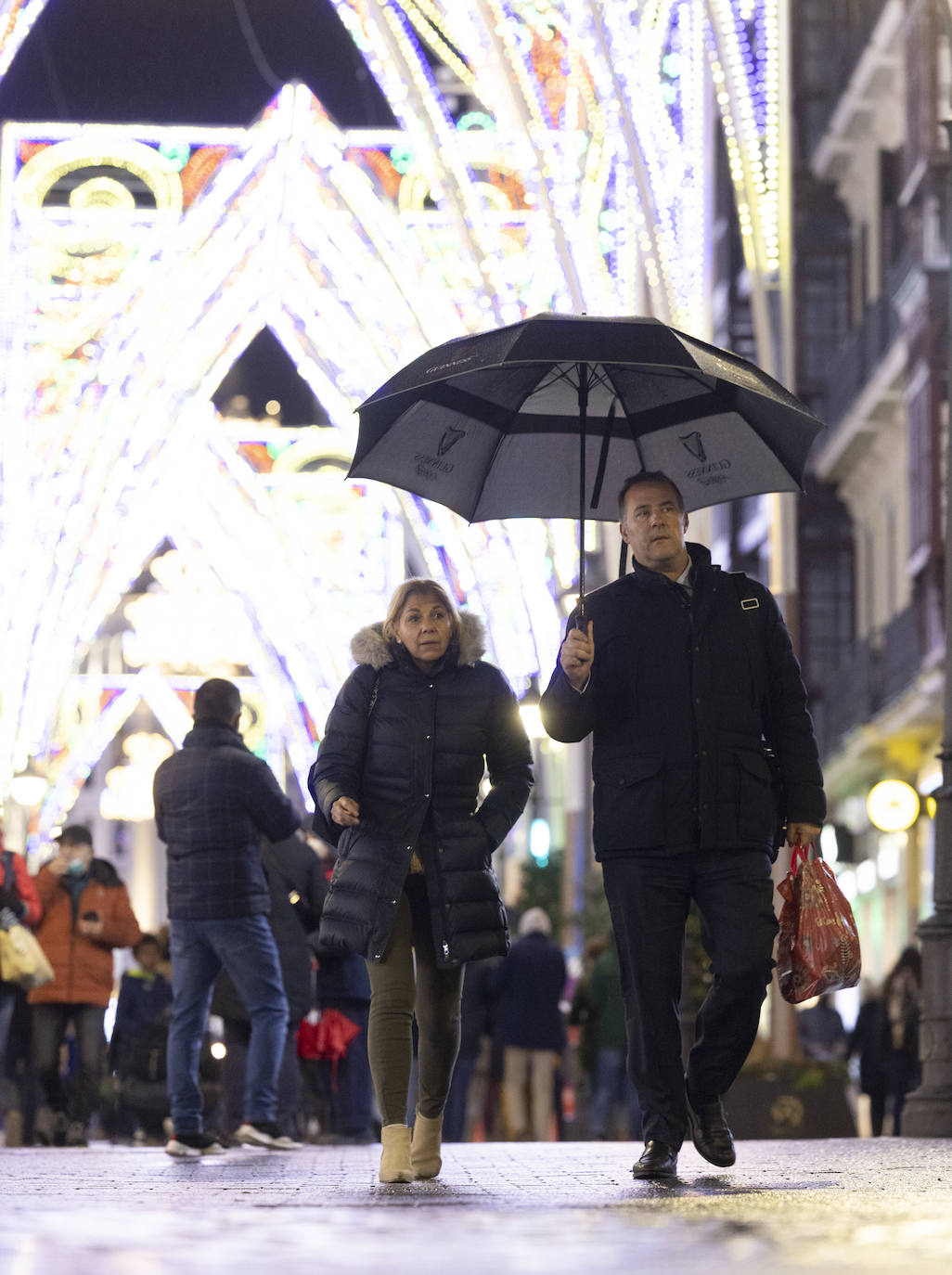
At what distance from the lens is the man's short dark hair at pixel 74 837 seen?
15656 mm

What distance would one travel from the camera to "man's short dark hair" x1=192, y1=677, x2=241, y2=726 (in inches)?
481

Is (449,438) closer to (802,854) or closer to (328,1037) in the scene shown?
(802,854)

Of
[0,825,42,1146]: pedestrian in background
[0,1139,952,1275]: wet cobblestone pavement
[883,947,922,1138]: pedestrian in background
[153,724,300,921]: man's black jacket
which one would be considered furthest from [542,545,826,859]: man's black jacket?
[883,947,922,1138]: pedestrian in background

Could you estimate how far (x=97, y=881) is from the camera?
15438 mm

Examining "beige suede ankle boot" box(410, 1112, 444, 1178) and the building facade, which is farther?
the building facade

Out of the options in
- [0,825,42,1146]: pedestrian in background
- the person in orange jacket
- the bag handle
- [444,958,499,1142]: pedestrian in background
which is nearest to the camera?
the bag handle

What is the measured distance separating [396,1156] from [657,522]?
214cm

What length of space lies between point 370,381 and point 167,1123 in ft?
55.2

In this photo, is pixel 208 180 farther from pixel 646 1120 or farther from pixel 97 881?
pixel 646 1120

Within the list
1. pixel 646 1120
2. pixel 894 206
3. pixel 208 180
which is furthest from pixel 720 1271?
pixel 894 206

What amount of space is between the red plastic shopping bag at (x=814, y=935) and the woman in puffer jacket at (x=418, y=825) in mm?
935

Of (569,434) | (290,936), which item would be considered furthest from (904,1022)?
(569,434)

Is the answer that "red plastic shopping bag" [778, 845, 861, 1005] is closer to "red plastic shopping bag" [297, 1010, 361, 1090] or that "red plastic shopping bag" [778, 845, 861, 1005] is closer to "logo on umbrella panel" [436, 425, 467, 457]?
"logo on umbrella panel" [436, 425, 467, 457]

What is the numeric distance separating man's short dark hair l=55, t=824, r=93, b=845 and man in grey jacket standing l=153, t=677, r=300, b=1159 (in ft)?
11.2
